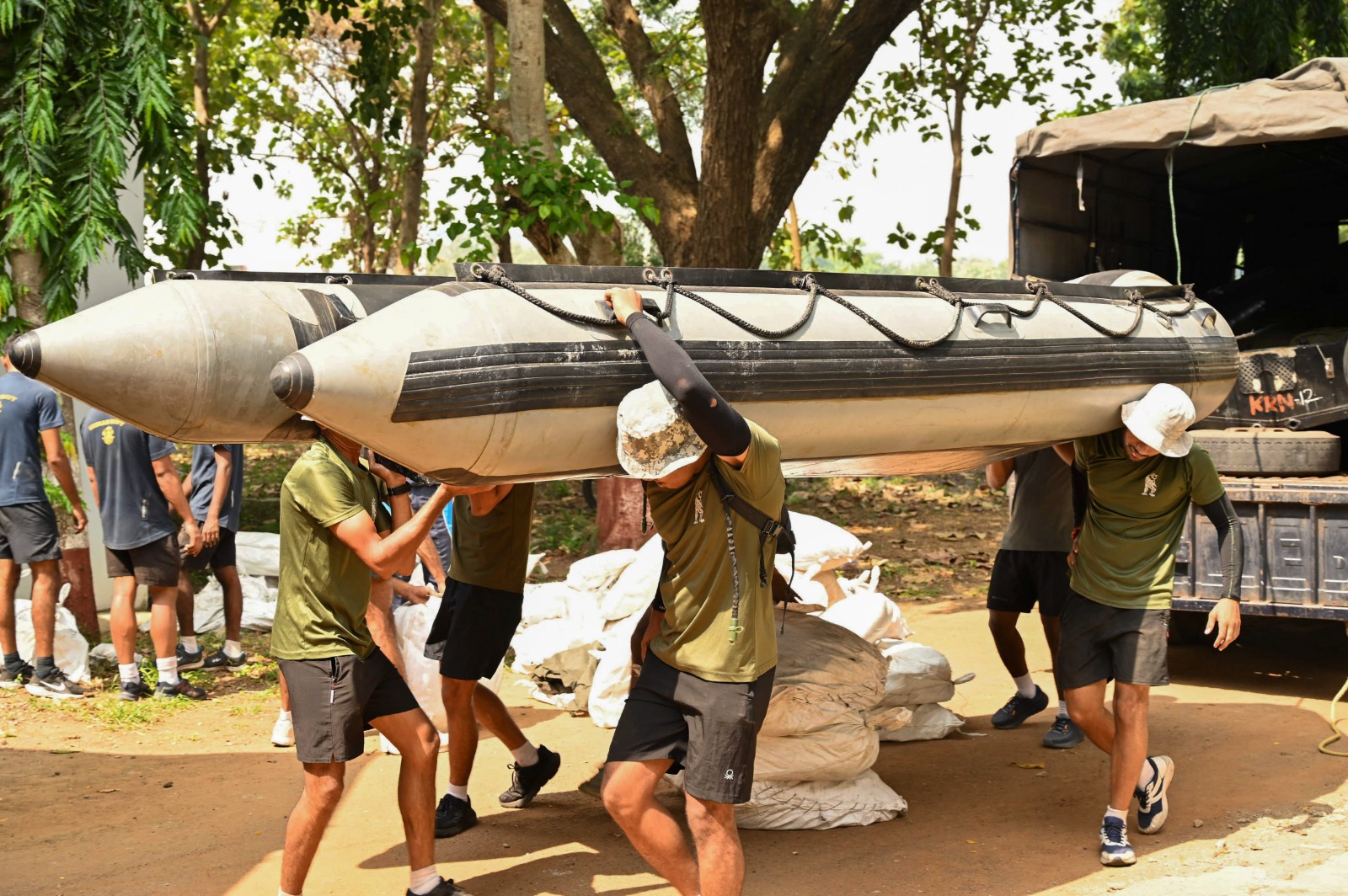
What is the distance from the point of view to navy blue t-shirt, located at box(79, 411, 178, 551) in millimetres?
6730

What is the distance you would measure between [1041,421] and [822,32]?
7.15 metres

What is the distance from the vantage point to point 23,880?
4.30m

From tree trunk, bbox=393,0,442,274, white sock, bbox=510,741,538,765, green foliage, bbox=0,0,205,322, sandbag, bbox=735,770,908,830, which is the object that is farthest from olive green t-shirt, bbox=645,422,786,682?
tree trunk, bbox=393,0,442,274

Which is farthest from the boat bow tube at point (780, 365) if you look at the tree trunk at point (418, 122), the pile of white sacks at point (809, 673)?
the tree trunk at point (418, 122)

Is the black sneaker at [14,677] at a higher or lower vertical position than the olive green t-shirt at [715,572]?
lower

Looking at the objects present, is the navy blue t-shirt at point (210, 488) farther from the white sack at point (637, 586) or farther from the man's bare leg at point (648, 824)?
the man's bare leg at point (648, 824)

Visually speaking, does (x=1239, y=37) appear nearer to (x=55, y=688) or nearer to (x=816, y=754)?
(x=816, y=754)

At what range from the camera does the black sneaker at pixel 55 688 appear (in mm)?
6656

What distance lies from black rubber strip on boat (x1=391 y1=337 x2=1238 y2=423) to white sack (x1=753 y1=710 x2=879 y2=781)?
137cm

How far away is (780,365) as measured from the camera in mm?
3957

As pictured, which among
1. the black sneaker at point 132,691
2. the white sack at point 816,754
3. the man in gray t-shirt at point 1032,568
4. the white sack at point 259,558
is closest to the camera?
the white sack at point 816,754

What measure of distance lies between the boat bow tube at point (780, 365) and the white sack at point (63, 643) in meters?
4.44

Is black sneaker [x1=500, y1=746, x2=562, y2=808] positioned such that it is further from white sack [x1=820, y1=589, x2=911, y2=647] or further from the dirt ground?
white sack [x1=820, y1=589, x2=911, y2=647]

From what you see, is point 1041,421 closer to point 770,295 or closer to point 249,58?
point 770,295
